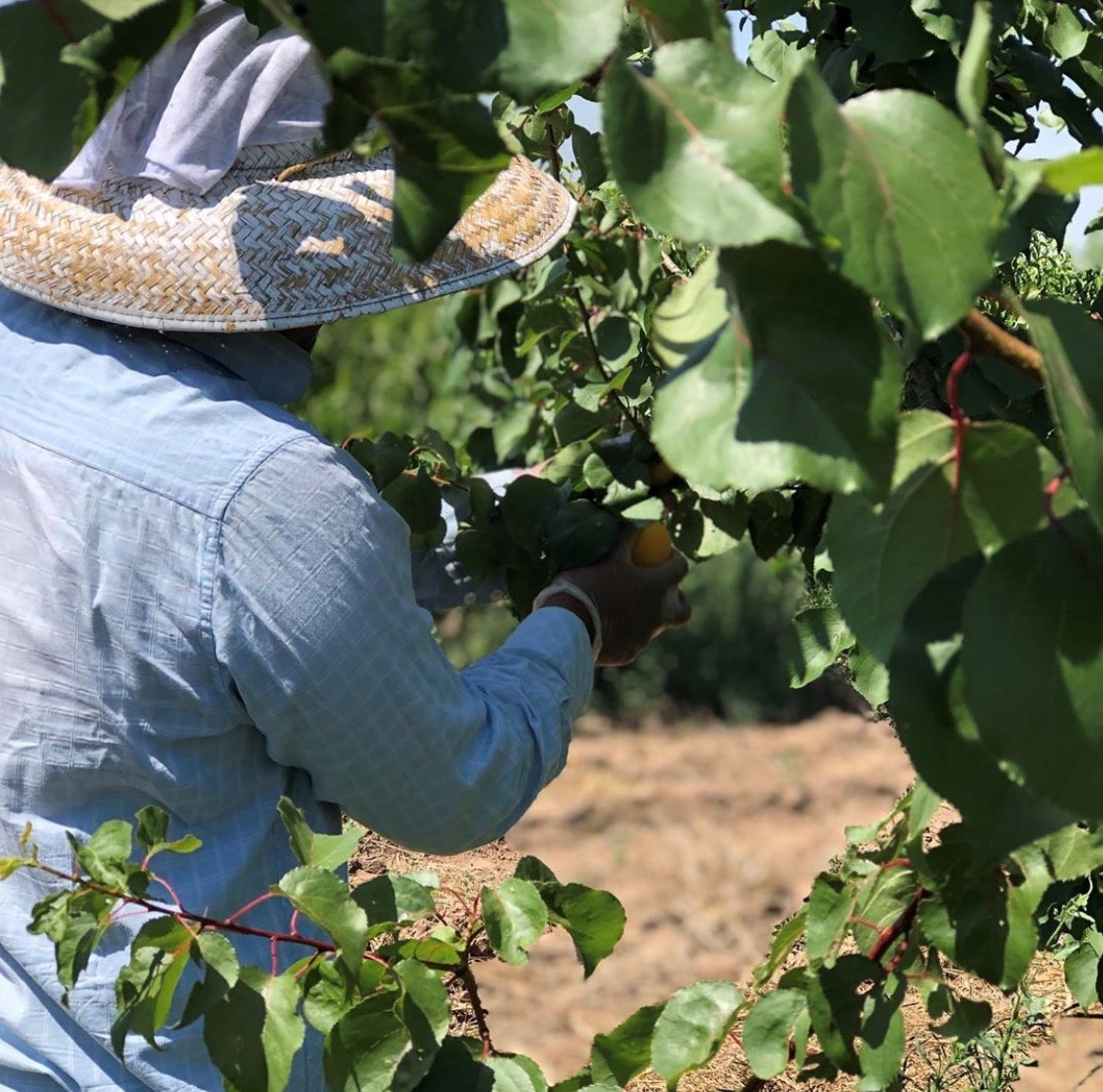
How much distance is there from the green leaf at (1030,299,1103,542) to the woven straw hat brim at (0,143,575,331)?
919 mm

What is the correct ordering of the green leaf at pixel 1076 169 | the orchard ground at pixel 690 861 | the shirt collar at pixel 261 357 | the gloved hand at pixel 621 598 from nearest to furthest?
the green leaf at pixel 1076 169 → the shirt collar at pixel 261 357 → the gloved hand at pixel 621 598 → the orchard ground at pixel 690 861

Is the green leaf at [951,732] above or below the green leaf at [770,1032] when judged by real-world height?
above

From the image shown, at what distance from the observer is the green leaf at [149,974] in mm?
1161

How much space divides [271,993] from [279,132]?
0.81 meters

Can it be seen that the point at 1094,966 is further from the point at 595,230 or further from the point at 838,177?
the point at 838,177

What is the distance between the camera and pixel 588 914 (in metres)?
1.39

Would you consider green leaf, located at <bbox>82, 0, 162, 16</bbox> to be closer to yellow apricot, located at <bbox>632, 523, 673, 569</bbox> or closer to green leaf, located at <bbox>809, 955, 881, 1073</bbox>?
green leaf, located at <bbox>809, 955, 881, 1073</bbox>

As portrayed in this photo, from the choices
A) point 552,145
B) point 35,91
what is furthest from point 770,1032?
point 552,145

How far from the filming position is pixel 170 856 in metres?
1.54

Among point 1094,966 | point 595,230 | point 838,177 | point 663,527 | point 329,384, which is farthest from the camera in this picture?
point 329,384

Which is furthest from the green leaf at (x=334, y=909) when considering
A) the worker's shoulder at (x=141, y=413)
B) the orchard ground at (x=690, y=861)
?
the orchard ground at (x=690, y=861)

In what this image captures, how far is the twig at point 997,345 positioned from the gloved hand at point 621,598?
1.19 metres

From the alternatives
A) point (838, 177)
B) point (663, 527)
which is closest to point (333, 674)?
point (663, 527)

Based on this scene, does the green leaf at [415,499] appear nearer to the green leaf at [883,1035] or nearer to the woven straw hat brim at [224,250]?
the woven straw hat brim at [224,250]
